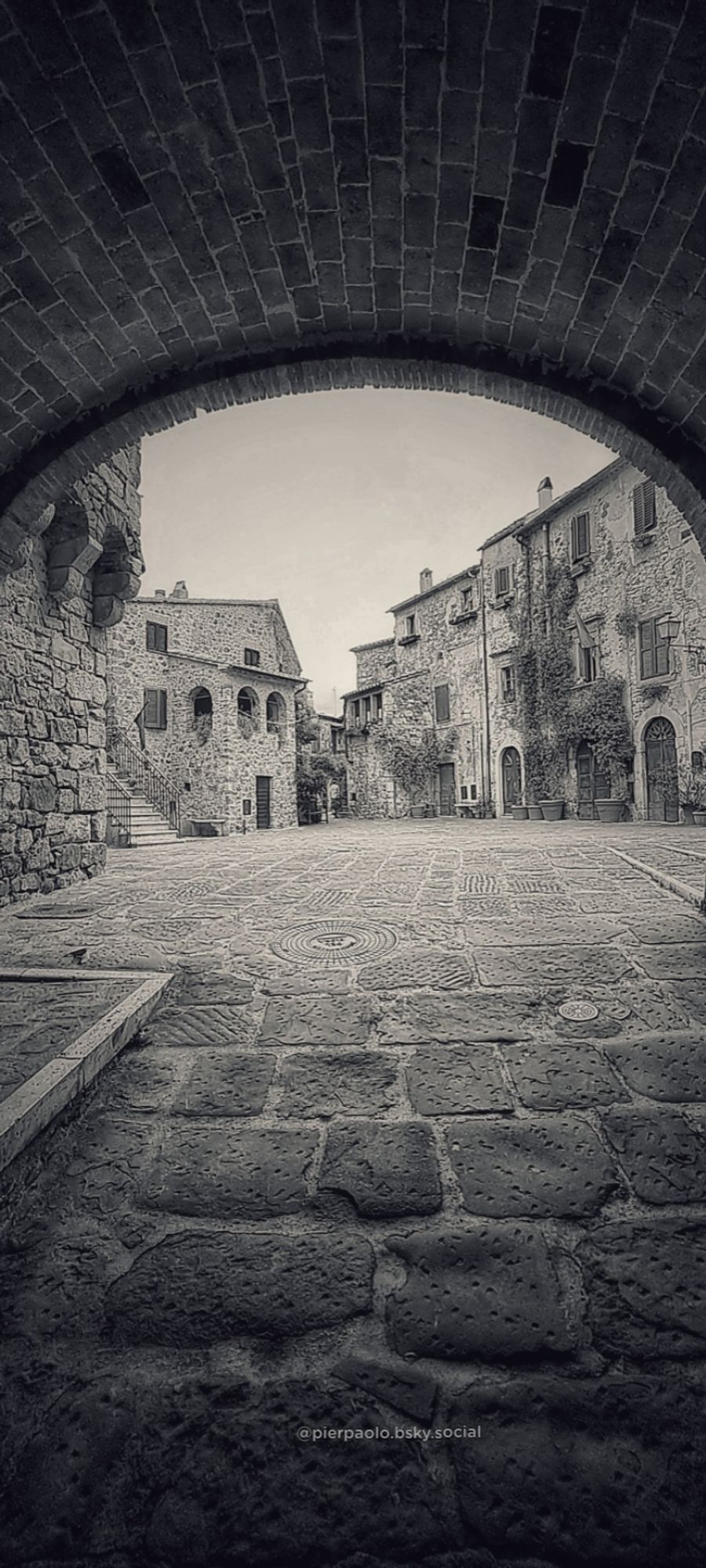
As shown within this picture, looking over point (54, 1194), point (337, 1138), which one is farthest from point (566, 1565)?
point (54, 1194)

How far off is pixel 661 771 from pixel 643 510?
7656 millimetres

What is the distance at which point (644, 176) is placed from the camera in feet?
7.77

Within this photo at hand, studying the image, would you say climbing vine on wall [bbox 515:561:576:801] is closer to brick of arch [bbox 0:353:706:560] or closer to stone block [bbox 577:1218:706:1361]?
brick of arch [bbox 0:353:706:560]

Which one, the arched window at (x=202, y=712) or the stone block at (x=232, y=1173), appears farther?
the arched window at (x=202, y=712)

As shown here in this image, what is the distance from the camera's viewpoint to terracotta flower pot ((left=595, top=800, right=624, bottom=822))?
1756 cm

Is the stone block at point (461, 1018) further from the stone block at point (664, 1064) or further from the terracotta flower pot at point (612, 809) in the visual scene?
the terracotta flower pot at point (612, 809)

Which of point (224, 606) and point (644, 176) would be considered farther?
point (224, 606)

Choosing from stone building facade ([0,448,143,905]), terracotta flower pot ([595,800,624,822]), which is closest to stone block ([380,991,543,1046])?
stone building facade ([0,448,143,905])

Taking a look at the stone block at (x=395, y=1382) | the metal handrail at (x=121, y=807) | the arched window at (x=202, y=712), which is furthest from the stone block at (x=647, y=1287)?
the arched window at (x=202, y=712)

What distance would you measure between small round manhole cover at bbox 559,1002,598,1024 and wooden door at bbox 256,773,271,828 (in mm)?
18567

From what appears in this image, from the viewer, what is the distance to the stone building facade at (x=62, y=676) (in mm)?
5848

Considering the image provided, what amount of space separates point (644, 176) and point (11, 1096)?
4043mm

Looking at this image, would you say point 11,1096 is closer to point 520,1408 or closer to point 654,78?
point 520,1408

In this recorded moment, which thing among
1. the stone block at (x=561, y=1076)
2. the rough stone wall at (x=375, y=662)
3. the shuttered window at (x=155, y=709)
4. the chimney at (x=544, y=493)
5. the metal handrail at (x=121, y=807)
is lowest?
the stone block at (x=561, y=1076)
